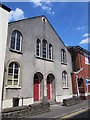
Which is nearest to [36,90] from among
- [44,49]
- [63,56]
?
[44,49]

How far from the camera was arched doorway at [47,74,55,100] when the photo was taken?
A: 13.6 metres

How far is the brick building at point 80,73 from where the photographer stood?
16.4 metres

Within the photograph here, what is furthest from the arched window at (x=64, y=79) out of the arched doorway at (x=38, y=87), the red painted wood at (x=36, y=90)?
the red painted wood at (x=36, y=90)

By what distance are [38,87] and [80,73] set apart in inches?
312

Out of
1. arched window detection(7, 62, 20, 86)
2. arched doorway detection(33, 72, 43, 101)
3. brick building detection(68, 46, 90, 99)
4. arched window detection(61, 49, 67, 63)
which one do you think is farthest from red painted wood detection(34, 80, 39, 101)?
brick building detection(68, 46, 90, 99)

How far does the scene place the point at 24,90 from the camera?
10414 millimetres

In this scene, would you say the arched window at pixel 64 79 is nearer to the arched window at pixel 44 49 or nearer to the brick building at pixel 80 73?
the brick building at pixel 80 73

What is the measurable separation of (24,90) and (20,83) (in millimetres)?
814

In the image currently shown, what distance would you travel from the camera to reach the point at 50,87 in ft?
46.1

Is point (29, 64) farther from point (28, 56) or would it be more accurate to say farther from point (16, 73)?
point (16, 73)

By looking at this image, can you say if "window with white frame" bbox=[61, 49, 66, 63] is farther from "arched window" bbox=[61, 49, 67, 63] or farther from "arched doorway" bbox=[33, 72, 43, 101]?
"arched doorway" bbox=[33, 72, 43, 101]

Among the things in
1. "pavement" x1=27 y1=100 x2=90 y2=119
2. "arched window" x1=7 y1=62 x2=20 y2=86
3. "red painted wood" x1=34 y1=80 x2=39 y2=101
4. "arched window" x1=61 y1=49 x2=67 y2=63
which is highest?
"arched window" x1=61 y1=49 x2=67 y2=63

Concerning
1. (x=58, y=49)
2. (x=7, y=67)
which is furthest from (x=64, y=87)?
(x=7, y=67)

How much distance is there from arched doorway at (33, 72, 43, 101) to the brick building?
616 cm
